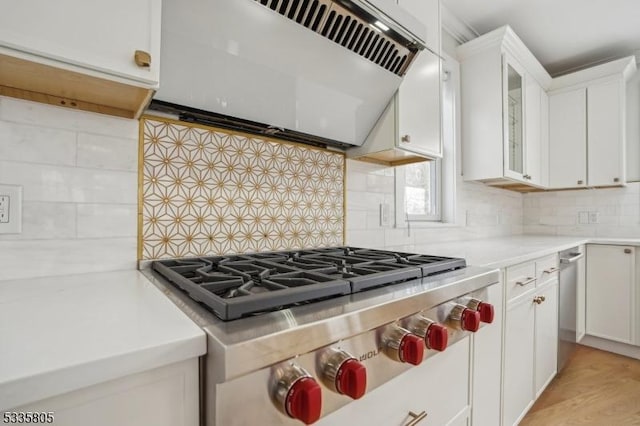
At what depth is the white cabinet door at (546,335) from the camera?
5.34 feet

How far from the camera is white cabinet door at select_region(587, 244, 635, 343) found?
2311 mm

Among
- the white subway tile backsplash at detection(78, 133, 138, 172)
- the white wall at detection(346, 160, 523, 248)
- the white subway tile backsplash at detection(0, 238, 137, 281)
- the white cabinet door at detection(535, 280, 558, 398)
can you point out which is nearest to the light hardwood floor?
the white cabinet door at detection(535, 280, 558, 398)

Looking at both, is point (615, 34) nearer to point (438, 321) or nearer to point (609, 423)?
point (609, 423)

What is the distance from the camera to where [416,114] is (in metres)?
1.38

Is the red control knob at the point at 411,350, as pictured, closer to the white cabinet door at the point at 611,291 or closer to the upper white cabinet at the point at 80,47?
the upper white cabinet at the point at 80,47

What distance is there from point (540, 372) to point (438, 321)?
4.50 feet

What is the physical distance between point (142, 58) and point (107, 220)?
1.58 ft

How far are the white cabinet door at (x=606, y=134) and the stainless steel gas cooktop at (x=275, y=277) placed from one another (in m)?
2.53

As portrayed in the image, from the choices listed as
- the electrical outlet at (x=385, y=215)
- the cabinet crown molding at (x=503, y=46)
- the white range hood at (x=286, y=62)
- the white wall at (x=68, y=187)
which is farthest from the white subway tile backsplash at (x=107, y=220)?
the cabinet crown molding at (x=503, y=46)

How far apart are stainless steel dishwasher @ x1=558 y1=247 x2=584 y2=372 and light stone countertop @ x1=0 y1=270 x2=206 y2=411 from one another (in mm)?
2227

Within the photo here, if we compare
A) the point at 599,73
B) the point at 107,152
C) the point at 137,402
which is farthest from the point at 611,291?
the point at 107,152

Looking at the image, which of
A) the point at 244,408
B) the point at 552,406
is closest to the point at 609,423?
the point at 552,406

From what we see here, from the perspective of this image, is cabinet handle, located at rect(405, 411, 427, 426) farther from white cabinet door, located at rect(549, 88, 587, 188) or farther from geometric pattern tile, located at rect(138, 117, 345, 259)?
white cabinet door, located at rect(549, 88, 587, 188)

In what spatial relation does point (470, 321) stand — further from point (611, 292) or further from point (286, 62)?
point (611, 292)
